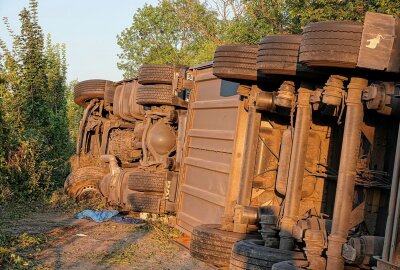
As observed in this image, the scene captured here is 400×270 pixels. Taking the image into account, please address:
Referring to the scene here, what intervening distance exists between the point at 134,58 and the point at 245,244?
36.9m

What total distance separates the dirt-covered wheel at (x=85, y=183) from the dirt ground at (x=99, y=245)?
155 cm

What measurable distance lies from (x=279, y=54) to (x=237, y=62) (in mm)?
1047

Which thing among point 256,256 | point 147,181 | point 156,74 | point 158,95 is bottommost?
point 256,256

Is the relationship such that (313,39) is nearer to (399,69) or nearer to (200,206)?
(399,69)

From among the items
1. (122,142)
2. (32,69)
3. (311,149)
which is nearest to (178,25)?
(32,69)

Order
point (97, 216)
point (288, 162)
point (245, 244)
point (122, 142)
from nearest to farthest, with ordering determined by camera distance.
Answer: point (245, 244), point (288, 162), point (97, 216), point (122, 142)

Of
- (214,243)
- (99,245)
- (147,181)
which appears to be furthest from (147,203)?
(214,243)

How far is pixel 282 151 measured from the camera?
795 centimetres

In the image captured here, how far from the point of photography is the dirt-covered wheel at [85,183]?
14297mm

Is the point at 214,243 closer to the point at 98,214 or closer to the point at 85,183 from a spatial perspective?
the point at 98,214

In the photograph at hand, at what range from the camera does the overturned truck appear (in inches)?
229

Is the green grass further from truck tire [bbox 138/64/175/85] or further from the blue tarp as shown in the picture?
truck tire [bbox 138/64/175/85]

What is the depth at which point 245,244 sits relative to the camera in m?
7.36

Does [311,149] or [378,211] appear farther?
[311,149]
